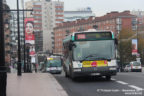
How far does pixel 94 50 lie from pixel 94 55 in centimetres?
27

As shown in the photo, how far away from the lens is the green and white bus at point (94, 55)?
1994 cm

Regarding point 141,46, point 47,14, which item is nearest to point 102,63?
point 141,46

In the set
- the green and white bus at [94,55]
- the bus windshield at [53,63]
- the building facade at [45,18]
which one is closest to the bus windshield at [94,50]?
the green and white bus at [94,55]

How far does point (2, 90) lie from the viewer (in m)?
10.9

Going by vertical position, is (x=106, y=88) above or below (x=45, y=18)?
below

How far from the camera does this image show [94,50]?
1998 cm

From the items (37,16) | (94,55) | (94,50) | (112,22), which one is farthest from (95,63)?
(37,16)

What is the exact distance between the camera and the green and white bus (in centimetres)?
1994

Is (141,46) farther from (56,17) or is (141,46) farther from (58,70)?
(56,17)

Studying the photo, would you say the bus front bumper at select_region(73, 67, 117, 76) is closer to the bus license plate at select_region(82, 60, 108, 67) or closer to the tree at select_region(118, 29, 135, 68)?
the bus license plate at select_region(82, 60, 108, 67)

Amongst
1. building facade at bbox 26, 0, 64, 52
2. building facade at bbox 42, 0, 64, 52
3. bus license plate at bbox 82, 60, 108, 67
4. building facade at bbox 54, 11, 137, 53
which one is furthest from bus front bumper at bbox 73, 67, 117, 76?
building facade at bbox 42, 0, 64, 52

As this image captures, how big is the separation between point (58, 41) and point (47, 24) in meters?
16.6

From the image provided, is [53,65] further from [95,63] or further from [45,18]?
[45,18]

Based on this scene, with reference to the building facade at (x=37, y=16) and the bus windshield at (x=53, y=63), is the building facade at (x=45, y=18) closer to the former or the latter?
the building facade at (x=37, y=16)
